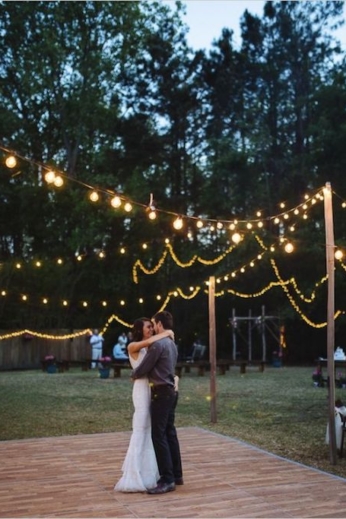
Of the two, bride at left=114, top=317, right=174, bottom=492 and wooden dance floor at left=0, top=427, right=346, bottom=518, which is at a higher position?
bride at left=114, top=317, right=174, bottom=492

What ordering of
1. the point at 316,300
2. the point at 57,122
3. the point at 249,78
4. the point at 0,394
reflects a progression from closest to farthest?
1. the point at 0,394
2. the point at 316,300
3. the point at 57,122
4. the point at 249,78

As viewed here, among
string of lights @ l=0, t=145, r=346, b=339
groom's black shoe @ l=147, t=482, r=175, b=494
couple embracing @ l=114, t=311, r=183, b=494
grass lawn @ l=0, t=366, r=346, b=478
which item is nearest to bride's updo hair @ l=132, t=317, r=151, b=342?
couple embracing @ l=114, t=311, r=183, b=494

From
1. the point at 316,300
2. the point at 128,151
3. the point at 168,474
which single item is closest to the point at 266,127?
the point at 128,151

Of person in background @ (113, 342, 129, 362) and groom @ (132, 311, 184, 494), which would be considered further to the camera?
person in background @ (113, 342, 129, 362)

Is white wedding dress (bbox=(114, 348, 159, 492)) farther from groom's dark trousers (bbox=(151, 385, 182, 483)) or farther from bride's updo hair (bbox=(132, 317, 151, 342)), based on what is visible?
bride's updo hair (bbox=(132, 317, 151, 342))

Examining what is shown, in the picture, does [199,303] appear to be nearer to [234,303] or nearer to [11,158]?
[234,303]

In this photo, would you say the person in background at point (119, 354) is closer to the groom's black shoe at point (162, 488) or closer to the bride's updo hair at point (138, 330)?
the bride's updo hair at point (138, 330)

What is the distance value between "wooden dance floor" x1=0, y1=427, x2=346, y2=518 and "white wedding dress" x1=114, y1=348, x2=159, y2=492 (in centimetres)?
10

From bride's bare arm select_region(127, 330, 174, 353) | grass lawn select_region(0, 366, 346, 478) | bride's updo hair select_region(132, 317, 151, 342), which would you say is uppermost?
bride's updo hair select_region(132, 317, 151, 342)

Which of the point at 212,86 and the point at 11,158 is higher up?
the point at 212,86

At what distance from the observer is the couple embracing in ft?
17.2

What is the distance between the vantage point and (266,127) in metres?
25.9

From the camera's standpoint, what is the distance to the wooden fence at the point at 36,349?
2284cm

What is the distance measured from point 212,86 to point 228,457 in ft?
78.2
